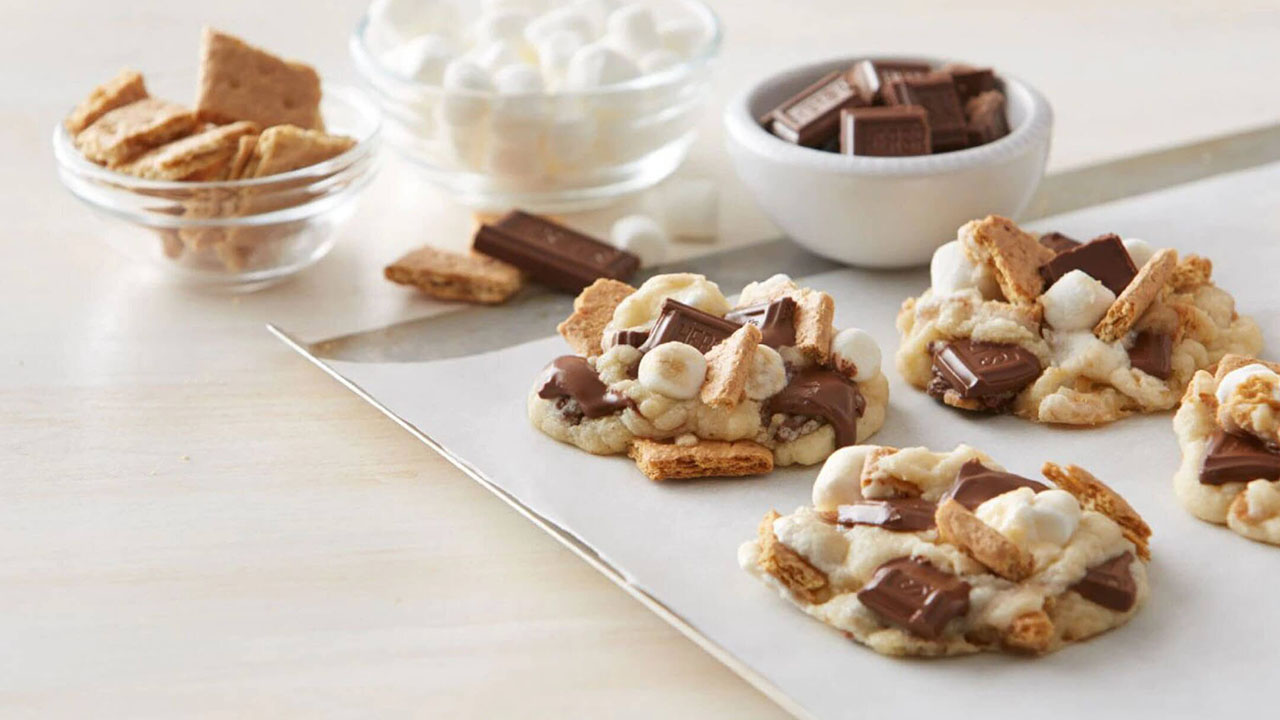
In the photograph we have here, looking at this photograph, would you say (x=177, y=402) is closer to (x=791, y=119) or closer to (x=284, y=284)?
(x=284, y=284)

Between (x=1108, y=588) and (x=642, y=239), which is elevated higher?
(x=1108, y=588)

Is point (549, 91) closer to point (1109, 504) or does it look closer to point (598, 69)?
point (598, 69)

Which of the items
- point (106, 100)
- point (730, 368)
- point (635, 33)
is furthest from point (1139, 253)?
point (106, 100)

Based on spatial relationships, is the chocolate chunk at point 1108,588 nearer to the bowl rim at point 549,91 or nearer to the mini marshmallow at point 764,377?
the mini marshmallow at point 764,377

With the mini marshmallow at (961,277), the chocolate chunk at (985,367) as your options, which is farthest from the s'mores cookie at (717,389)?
the mini marshmallow at (961,277)

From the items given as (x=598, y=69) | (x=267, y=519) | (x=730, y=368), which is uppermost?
(x=598, y=69)

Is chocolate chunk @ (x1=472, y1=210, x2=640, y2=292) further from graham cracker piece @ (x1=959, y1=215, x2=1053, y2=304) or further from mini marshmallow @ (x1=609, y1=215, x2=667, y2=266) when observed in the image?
graham cracker piece @ (x1=959, y1=215, x2=1053, y2=304)
